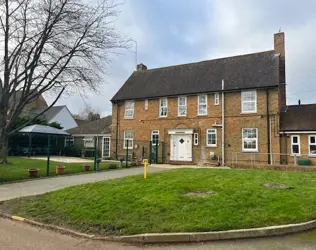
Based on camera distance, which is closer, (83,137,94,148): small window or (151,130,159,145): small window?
(151,130,159,145): small window

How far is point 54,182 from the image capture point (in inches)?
498

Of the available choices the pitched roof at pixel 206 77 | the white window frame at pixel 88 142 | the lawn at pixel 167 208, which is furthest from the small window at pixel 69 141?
the lawn at pixel 167 208

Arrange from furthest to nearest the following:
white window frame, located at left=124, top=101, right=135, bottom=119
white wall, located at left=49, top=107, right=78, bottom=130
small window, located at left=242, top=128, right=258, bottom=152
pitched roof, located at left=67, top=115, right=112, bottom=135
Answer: white wall, located at left=49, top=107, right=78, bottom=130 → pitched roof, located at left=67, top=115, right=112, bottom=135 → white window frame, located at left=124, top=101, right=135, bottom=119 → small window, located at left=242, top=128, right=258, bottom=152

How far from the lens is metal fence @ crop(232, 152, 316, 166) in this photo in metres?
19.5

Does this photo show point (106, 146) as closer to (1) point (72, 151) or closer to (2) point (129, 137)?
(2) point (129, 137)

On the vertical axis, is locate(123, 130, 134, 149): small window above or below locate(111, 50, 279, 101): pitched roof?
below

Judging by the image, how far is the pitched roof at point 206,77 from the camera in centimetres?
2216

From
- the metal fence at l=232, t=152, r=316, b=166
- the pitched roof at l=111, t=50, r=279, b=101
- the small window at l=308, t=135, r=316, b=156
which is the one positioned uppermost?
the pitched roof at l=111, t=50, r=279, b=101

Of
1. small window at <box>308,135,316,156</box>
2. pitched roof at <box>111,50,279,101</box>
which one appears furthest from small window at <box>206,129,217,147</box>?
small window at <box>308,135,316,156</box>

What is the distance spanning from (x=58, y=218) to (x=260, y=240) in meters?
4.79

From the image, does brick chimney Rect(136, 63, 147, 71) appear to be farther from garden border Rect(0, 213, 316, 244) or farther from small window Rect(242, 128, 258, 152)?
garden border Rect(0, 213, 316, 244)

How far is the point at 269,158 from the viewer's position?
66.6ft

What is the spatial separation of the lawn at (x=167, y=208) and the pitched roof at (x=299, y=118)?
11.7 m

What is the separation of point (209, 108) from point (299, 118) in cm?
698
